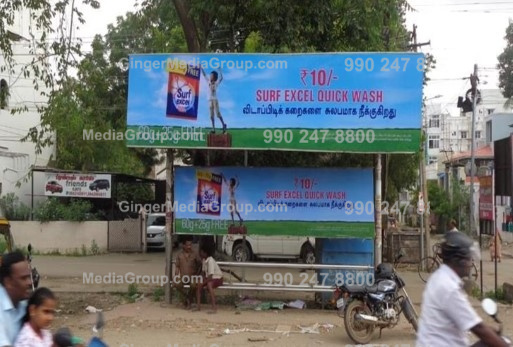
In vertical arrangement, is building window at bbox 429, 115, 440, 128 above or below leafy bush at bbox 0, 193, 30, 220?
above

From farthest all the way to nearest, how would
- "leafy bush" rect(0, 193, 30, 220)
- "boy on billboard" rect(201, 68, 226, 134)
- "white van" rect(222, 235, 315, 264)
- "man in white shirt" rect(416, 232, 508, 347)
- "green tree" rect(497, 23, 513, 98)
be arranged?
"green tree" rect(497, 23, 513, 98), "leafy bush" rect(0, 193, 30, 220), "white van" rect(222, 235, 315, 264), "boy on billboard" rect(201, 68, 226, 134), "man in white shirt" rect(416, 232, 508, 347)

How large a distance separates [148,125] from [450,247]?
8506mm

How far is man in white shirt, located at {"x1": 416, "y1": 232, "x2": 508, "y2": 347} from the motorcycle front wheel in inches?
220

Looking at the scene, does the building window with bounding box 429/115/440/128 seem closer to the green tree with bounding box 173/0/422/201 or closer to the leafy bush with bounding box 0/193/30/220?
the leafy bush with bounding box 0/193/30/220

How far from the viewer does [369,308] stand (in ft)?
30.8

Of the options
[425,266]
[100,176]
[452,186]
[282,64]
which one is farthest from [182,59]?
[452,186]

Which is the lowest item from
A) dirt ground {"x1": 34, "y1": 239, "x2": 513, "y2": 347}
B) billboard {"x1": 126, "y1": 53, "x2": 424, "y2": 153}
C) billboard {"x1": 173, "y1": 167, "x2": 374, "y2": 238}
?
dirt ground {"x1": 34, "y1": 239, "x2": 513, "y2": 347}

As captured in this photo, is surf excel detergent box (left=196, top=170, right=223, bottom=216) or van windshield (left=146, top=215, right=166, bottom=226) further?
van windshield (left=146, top=215, right=166, bottom=226)

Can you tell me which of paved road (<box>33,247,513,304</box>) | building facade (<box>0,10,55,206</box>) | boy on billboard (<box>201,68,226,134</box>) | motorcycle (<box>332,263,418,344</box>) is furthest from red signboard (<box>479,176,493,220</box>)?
Result: building facade (<box>0,10,55,206</box>)

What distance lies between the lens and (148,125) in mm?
11633

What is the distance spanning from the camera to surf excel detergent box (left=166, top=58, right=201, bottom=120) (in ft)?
37.9

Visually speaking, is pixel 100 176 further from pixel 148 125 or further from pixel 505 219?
pixel 505 219

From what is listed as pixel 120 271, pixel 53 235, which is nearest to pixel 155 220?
pixel 53 235

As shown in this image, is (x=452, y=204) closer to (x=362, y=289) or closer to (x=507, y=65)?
(x=507, y=65)
